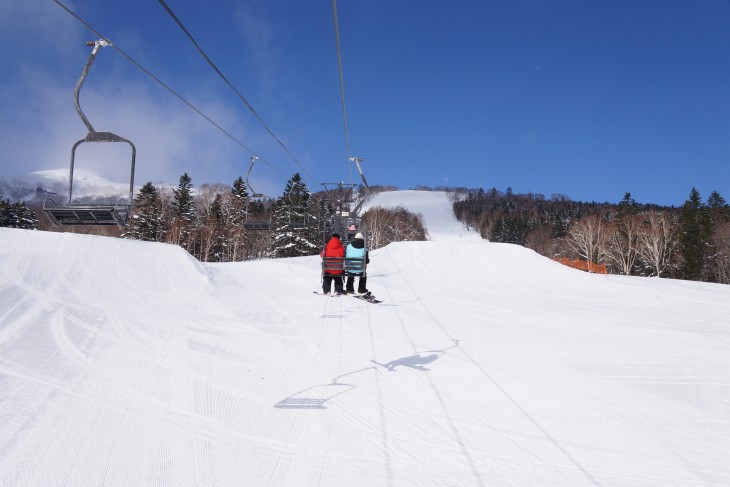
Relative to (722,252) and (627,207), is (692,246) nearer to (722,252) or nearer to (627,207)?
(722,252)

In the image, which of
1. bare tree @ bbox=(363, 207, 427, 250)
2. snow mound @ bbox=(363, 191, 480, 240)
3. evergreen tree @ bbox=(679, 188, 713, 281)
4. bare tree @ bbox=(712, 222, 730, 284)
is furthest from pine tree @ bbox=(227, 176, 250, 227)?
snow mound @ bbox=(363, 191, 480, 240)

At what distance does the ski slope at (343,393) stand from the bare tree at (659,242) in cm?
3984

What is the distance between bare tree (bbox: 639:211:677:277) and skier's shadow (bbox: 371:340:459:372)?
1808 inches

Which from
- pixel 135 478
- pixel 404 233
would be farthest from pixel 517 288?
pixel 404 233

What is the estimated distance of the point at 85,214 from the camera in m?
9.54

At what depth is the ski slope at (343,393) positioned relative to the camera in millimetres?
3057

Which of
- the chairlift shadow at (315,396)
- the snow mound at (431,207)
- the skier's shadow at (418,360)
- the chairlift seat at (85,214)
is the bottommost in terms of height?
the chairlift shadow at (315,396)

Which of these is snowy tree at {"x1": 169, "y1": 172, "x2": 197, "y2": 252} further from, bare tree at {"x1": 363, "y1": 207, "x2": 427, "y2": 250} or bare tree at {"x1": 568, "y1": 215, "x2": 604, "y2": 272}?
bare tree at {"x1": 568, "y1": 215, "x2": 604, "y2": 272}

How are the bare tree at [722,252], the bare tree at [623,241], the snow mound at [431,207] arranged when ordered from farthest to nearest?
1. the snow mound at [431,207]
2. the bare tree at [623,241]
3. the bare tree at [722,252]

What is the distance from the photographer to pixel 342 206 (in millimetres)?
17453

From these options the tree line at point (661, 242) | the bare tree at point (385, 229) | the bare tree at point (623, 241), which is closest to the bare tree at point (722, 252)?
the tree line at point (661, 242)

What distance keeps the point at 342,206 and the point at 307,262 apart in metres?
8.55

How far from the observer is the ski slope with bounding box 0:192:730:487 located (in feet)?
10.0

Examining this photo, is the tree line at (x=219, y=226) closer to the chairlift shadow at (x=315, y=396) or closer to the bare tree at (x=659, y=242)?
the bare tree at (x=659, y=242)
